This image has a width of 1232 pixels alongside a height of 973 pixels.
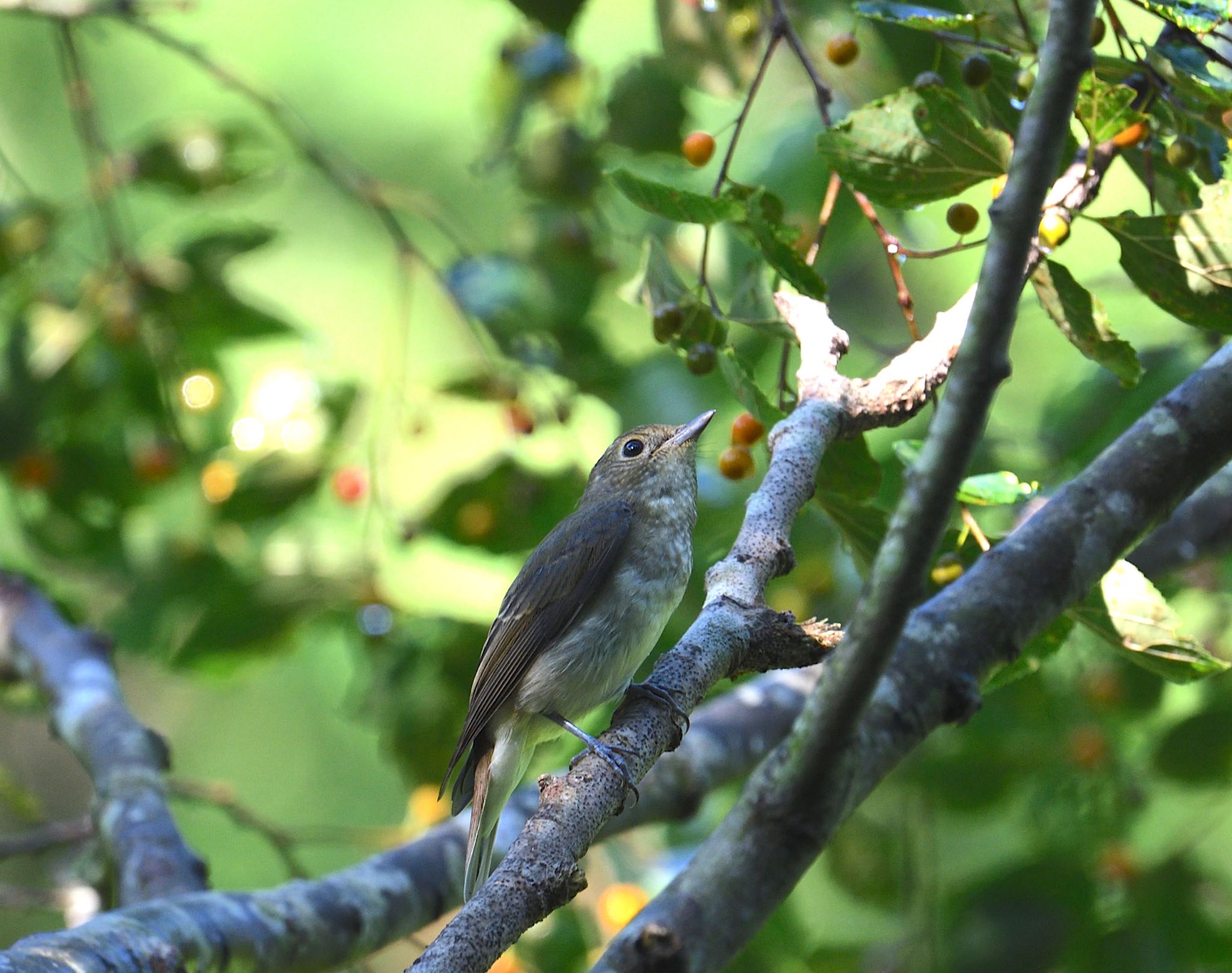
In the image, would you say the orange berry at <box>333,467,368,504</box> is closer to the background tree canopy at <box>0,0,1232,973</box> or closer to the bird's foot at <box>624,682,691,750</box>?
the background tree canopy at <box>0,0,1232,973</box>

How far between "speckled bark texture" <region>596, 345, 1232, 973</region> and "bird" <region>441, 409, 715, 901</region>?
1113 mm

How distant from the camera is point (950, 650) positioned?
1.88 metres

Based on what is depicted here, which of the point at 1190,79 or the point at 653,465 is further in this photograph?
the point at 653,465

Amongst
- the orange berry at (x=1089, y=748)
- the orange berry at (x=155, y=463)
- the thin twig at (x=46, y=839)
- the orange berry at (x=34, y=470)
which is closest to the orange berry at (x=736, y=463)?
the orange berry at (x=1089, y=748)

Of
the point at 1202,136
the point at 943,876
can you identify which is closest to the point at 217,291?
the point at 1202,136

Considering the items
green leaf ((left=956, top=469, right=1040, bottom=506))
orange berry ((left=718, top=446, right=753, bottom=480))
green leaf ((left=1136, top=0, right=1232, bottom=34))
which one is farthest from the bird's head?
green leaf ((left=1136, top=0, right=1232, bottom=34))

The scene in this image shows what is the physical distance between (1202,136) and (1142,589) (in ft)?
3.36

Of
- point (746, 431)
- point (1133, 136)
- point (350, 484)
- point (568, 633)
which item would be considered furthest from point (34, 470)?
point (1133, 136)

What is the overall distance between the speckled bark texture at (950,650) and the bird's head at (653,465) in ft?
4.18

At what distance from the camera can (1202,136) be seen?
8.55 feet

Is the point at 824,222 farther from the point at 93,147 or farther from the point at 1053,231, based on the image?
the point at 93,147

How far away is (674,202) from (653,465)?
1297 mm

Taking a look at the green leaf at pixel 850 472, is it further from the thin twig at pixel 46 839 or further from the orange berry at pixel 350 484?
the orange berry at pixel 350 484

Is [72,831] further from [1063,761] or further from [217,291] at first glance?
[1063,761]
